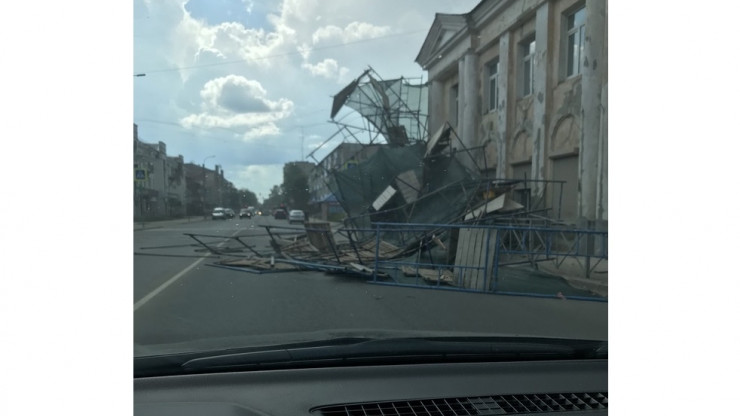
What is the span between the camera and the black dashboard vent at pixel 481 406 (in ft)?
7.55

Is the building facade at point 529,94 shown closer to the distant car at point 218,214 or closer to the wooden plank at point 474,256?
the wooden plank at point 474,256

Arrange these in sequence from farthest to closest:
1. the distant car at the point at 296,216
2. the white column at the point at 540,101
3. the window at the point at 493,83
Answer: the window at the point at 493,83, the white column at the point at 540,101, the distant car at the point at 296,216

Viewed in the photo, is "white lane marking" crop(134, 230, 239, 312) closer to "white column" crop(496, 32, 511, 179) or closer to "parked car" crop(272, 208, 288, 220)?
"parked car" crop(272, 208, 288, 220)

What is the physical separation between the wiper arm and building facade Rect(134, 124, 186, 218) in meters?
0.85

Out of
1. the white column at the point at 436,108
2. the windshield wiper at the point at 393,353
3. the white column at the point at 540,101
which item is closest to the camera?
the windshield wiper at the point at 393,353

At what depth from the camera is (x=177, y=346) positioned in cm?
288

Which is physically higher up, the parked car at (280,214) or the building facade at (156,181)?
the building facade at (156,181)

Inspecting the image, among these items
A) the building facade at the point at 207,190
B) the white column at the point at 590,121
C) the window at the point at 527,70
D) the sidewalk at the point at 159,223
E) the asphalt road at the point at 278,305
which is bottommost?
the asphalt road at the point at 278,305

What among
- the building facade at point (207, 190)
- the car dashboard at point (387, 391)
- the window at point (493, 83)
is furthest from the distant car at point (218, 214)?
the window at point (493, 83)

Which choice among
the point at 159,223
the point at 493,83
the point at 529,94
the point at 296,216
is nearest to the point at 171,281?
the point at 296,216

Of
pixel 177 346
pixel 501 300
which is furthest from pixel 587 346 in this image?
pixel 501 300

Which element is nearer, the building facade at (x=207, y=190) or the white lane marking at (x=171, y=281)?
the building facade at (x=207, y=190)

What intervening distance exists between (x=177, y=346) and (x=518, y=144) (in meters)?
4.74

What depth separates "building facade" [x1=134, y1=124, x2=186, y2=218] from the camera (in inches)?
97.2
